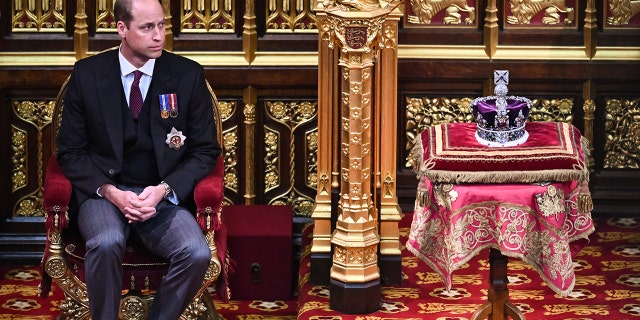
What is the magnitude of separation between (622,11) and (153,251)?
3.15 metres

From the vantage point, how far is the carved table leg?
221 inches

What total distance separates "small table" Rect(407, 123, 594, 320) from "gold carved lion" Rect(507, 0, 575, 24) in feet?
7.17

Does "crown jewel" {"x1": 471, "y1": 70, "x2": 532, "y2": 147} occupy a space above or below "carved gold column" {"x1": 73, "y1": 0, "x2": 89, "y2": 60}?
below

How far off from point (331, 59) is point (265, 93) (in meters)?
1.18

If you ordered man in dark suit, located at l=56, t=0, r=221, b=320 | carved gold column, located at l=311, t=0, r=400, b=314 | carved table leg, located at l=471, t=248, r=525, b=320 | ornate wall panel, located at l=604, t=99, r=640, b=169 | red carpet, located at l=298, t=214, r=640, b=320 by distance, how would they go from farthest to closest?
ornate wall panel, located at l=604, t=99, r=640, b=169 → red carpet, located at l=298, t=214, r=640, b=320 → carved gold column, located at l=311, t=0, r=400, b=314 → man in dark suit, located at l=56, t=0, r=221, b=320 → carved table leg, located at l=471, t=248, r=525, b=320

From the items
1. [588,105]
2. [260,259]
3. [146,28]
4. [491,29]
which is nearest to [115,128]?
[146,28]

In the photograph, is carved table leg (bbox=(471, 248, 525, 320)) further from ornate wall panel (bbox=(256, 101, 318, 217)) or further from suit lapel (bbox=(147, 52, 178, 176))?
ornate wall panel (bbox=(256, 101, 318, 217))

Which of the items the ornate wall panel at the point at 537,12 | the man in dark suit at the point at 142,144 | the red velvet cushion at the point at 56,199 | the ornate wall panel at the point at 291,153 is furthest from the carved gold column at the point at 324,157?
the ornate wall panel at the point at 537,12

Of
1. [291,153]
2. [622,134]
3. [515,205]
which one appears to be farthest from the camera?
[622,134]

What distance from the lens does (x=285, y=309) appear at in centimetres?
678

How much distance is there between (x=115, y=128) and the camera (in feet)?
19.6

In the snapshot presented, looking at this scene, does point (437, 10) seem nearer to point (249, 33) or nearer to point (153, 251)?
point (249, 33)

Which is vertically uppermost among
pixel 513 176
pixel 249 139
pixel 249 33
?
pixel 249 33

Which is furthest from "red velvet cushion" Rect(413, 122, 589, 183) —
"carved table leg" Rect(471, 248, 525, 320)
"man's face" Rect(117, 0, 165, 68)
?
"man's face" Rect(117, 0, 165, 68)
